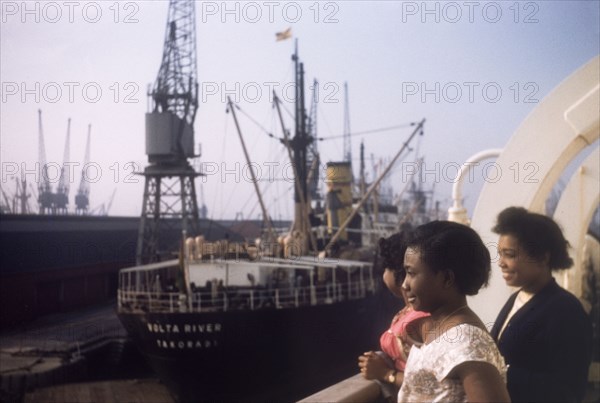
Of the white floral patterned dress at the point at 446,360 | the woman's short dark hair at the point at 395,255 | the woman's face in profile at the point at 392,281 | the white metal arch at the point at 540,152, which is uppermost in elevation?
the white metal arch at the point at 540,152

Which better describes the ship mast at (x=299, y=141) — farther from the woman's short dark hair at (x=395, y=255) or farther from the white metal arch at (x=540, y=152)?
the woman's short dark hair at (x=395, y=255)

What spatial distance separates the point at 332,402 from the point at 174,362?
11451mm

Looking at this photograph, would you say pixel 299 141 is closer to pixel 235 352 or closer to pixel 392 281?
pixel 235 352

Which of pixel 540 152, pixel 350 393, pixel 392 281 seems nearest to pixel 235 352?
pixel 540 152

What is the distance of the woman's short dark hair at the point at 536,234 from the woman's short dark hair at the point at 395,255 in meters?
0.54

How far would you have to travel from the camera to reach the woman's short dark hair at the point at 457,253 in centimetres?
180

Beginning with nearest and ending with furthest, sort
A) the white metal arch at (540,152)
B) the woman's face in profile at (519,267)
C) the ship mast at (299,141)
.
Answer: the woman's face in profile at (519,267) < the white metal arch at (540,152) < the ship mast at (299,141)

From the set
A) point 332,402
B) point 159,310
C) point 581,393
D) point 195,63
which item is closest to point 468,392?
point 581,393

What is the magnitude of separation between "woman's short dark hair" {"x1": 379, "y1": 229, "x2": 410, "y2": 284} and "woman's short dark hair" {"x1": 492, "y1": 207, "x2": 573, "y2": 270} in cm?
54

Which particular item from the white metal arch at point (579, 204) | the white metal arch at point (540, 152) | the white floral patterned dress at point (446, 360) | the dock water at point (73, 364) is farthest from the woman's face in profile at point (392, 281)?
the dock water at point (73, 364)

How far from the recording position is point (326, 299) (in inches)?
634

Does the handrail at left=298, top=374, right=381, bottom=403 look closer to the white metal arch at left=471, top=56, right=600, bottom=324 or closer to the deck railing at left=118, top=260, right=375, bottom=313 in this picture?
the white metal arch at left=471, top=56, right=600, bottom=324

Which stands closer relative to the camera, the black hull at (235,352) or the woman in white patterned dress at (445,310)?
the woman in white patterned dress at (445,310)

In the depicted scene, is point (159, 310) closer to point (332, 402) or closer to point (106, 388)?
point (106, 388)
